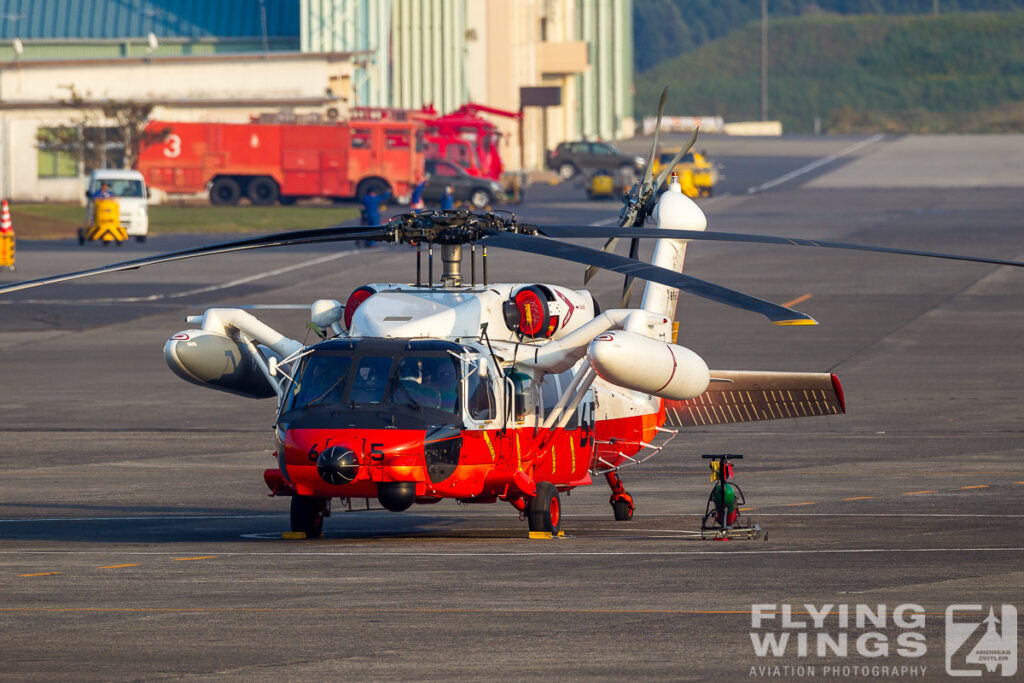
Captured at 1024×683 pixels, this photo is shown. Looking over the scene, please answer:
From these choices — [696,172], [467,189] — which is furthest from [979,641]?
[696,172]

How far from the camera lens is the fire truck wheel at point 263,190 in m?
75.2

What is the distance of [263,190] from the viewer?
75.4 meters

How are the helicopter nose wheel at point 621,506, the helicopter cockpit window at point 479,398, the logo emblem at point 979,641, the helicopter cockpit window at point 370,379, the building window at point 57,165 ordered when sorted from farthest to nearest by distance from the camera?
1. the building window at point 57,165
2. the helicopter nose wheel at point 621,506
3. the helicopter cockpit window at point 479,398
4. the helicopter cockpit window at point 370,379
5. the logo emblem at point 979,641

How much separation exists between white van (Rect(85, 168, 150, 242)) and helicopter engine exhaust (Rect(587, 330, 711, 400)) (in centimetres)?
4596

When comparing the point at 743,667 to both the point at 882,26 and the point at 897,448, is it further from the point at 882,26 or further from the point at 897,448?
the point at 882,26

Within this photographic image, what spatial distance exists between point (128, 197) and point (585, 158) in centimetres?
3880

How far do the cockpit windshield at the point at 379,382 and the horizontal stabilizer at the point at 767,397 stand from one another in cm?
337

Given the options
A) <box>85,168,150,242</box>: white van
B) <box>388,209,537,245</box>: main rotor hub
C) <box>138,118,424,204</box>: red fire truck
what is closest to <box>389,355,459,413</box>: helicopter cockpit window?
<box>388,209,537,245</box>: main rotor hub

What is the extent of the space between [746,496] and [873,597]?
6948mm

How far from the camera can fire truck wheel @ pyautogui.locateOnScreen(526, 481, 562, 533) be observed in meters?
17.0

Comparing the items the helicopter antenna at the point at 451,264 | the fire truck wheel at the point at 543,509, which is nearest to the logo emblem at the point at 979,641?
the fire truck wheel at the point at 543,509

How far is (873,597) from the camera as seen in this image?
13.7 meters

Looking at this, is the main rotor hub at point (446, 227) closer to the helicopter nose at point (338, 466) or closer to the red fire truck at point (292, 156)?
the helicopter nose at point (338, 466)

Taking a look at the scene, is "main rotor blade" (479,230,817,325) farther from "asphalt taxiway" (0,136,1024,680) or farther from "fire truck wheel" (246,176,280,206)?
"fire truck wheel" (246,176,280,206)
